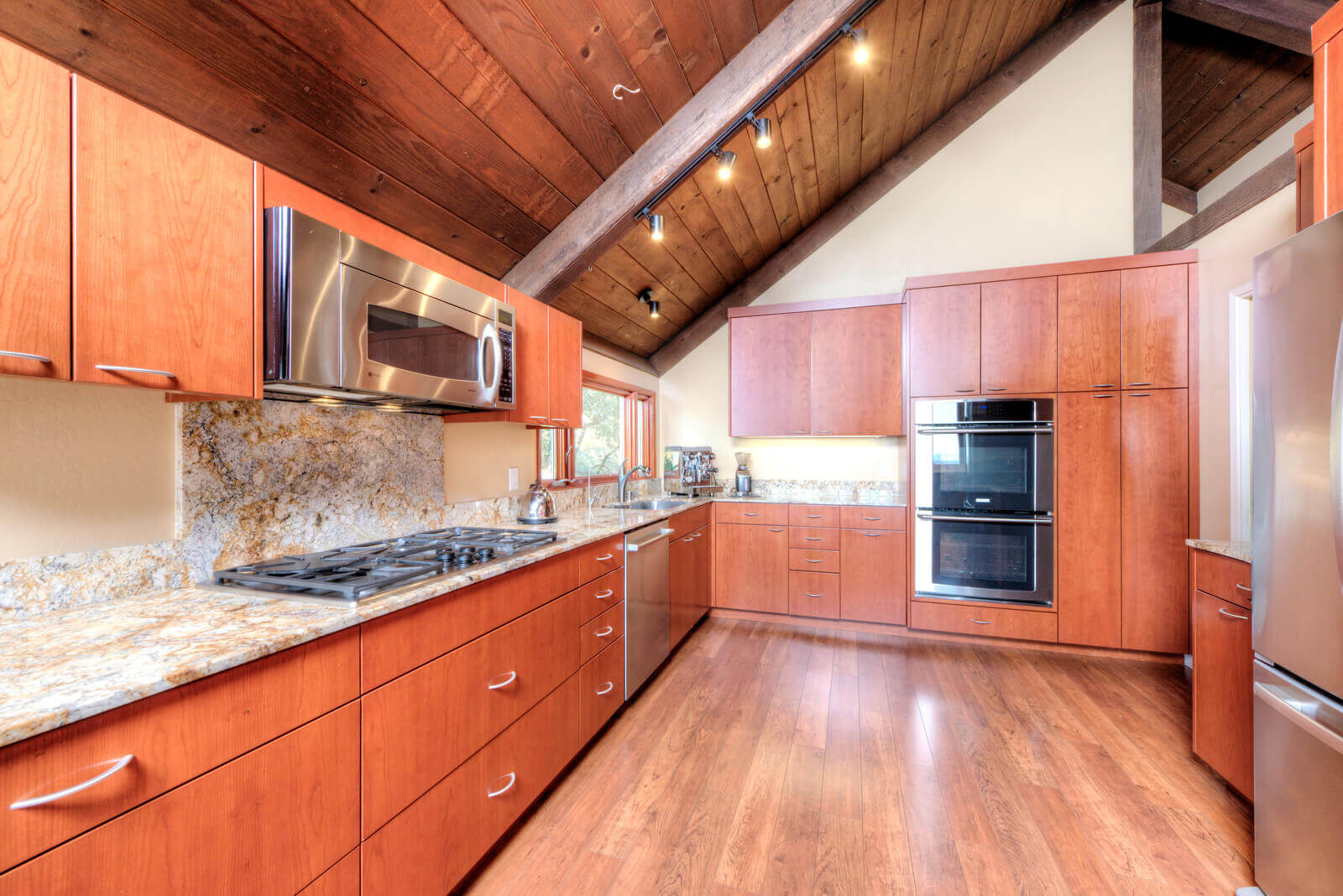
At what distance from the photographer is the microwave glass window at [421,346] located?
1.46 meters

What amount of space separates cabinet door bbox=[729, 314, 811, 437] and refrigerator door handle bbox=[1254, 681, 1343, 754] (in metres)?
2.66

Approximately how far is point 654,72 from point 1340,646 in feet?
8.53

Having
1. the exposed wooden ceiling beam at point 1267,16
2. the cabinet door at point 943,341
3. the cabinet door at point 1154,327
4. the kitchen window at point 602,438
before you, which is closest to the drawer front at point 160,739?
the kitchen window at point 602,438

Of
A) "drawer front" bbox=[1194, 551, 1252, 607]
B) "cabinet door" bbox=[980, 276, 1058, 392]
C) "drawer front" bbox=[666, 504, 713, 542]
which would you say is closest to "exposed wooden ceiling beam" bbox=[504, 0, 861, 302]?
"drawer front" bbox=[666, 504, 713, 542]

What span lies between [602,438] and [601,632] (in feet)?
6.20

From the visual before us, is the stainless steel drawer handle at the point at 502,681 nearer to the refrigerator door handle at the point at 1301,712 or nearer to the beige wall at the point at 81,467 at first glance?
the beige wall at the point at 81,467

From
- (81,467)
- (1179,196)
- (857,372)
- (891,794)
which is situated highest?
(1179,196)

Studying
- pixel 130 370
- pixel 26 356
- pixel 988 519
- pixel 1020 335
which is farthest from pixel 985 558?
pixel 26 356

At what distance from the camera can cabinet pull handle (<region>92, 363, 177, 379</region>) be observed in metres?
0.95

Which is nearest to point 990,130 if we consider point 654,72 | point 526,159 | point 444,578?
point 654,72

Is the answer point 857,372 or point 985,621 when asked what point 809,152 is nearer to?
point 857,372

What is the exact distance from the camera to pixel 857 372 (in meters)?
3.72

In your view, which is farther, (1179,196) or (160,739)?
(1179,196)

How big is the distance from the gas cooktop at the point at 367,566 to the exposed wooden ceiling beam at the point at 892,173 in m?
2.91
